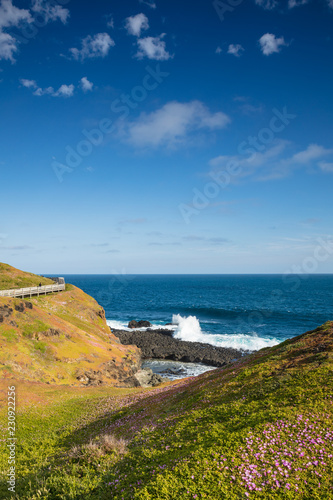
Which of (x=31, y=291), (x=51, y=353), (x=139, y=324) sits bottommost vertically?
(x=139, y=324)

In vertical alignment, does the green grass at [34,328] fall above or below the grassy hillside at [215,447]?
below

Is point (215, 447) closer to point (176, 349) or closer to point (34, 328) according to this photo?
point (34, 328)

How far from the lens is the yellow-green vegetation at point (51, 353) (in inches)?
1206

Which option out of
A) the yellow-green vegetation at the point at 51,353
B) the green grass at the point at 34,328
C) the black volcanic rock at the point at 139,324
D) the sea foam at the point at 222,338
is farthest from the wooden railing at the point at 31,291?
the sea foam at the point at 222,338

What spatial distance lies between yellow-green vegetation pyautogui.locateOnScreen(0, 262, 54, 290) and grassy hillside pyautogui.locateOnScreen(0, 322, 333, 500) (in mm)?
49571

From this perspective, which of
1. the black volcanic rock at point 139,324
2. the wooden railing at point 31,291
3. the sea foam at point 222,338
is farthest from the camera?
the black volcanic rock at point 139,324

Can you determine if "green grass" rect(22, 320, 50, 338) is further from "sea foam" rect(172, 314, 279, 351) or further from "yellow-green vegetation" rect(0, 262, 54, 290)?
"sea foam" rect(172, 314, 279, 351)

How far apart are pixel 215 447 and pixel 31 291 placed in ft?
172

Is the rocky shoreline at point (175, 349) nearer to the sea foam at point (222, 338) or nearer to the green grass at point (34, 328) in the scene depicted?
the sea foam at point (222, 338)

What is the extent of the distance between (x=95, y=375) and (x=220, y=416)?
28.7 m

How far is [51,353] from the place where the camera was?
3475 cm

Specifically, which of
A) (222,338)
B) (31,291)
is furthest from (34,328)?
(222,338)

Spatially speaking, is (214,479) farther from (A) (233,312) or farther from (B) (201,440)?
(A) (233,312)

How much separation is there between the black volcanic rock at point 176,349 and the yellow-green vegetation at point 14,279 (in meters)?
26.9
